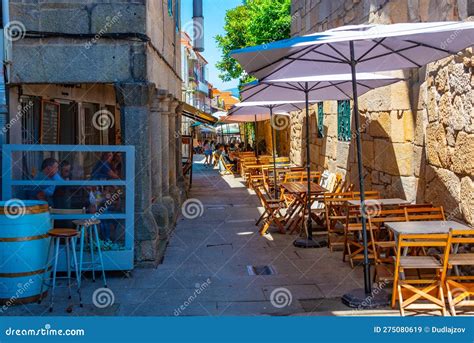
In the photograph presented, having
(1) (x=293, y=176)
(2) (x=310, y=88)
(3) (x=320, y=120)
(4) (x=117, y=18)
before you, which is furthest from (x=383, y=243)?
(3) (x=320, y=120)

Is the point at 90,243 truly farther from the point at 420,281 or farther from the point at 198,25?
the point at 198,25

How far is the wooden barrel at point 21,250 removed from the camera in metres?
5.54

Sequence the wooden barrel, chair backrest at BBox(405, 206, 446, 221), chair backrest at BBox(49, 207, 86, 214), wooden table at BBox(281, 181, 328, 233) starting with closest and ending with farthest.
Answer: the wooden barrel
chair backrest at BBox(405, 206, 446, 221)
chair backrest at BBox(49, 207, 86, 214)
wooden table at BBox(281, 181, 328, 233)

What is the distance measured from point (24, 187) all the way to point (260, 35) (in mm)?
18754

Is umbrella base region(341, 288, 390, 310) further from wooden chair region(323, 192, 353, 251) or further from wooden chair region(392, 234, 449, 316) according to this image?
wooden chair region(323, 192, 353, 251)

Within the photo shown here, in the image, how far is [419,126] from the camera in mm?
7906

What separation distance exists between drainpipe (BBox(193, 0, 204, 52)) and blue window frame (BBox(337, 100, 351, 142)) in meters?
6.62

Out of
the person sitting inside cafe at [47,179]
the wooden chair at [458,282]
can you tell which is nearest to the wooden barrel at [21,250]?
the person sitting inside cafe at [47,179]

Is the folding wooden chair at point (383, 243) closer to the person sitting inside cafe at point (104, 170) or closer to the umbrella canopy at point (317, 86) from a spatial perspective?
the umbrella canopy at point (317, 86)

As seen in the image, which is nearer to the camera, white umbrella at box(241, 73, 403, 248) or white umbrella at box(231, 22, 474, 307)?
white umbrella at box(231, 22, 474, 307)

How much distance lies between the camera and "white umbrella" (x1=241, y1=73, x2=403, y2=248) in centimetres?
787

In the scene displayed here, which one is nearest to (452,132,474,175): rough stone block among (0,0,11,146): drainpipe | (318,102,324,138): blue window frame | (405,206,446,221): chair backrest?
(405,206,446,221): chair backrest

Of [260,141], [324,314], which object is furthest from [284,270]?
[260,141]

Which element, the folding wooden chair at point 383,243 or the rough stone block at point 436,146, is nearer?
the folding wooden chair at point 383,243
